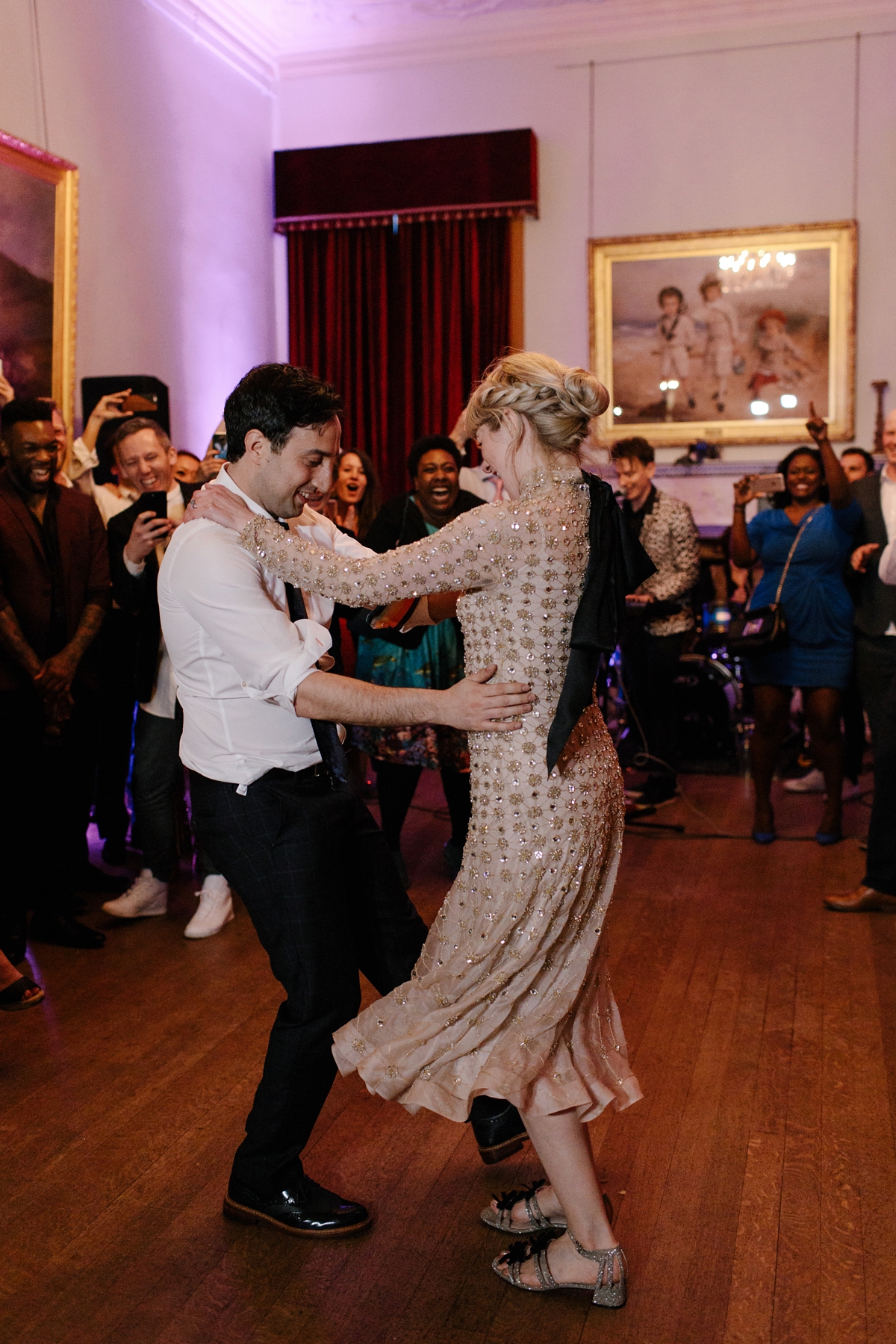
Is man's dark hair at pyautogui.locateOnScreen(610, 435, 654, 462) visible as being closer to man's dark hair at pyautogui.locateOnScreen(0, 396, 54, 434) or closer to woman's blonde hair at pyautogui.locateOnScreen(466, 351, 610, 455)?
man's dark hair at pyautogui.locateOnScreen(0, 396, 54, 434)

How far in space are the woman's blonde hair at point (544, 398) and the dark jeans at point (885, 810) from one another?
7.88 feet

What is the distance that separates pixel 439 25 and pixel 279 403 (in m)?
A: 6.85

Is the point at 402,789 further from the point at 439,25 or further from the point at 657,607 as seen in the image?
the point at 439,25

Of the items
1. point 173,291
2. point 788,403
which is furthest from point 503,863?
point 788,403

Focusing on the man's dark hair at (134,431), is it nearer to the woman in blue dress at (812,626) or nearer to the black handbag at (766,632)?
the black handbag at (766,632)

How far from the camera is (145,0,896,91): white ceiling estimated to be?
→ 7418 mm

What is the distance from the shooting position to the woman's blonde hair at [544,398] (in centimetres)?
205

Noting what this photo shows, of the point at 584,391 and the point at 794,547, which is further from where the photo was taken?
the point at 794,547

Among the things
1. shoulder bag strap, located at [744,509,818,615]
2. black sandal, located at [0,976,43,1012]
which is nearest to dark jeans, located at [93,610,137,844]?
black sandal, located at [0,976,43,1012]

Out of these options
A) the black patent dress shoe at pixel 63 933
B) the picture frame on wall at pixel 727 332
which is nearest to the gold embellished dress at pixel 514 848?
the black patent dress shoe at pixel 63 933

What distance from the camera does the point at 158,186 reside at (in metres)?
6.71

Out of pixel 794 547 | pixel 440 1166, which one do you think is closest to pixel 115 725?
pixel 440 1166

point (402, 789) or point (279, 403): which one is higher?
point (279, 403)

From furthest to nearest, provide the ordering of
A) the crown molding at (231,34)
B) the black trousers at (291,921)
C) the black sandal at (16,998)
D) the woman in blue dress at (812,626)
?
1. the crown molding at (231,34)
2. the woman in blue dress at (812,626)
3. the black sandal at (16,998)
4. the black trousers at (291,921)
